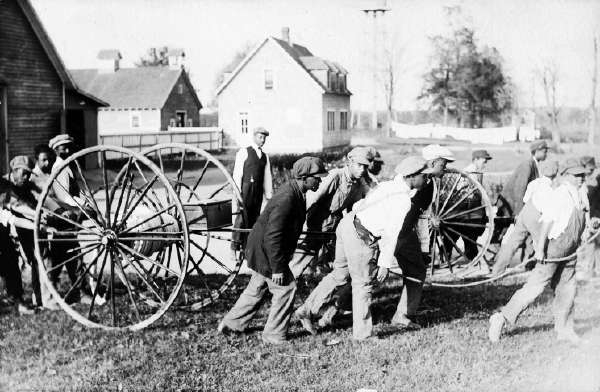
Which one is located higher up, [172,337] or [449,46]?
[449,46]

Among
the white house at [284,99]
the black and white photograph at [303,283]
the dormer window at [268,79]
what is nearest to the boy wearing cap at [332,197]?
the black and white photograph at [303,283]

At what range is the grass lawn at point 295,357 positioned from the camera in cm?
532

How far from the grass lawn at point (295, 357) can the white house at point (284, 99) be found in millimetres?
7475

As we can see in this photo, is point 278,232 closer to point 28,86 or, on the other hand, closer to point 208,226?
point 208,226

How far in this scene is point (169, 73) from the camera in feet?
143

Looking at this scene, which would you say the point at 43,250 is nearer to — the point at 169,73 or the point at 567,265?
the point at 567,265

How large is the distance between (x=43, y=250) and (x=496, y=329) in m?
5.40

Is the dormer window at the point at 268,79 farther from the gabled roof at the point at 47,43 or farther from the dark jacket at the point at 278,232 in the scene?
the dark jacket at the point at 278,232

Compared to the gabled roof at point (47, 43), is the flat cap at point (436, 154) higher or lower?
lower

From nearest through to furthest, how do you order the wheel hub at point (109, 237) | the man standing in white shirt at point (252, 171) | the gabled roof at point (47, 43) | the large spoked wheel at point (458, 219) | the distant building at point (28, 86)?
the wheel hub at point (109, 237), the large spoked wheel at point (458, 219), the man standing in white shirt at point (252, 171), the distant building at point (28, 86), the gabled roof at point (47, 43)

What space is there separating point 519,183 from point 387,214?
13.4 feet

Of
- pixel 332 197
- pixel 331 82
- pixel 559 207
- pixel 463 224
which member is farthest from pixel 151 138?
pixel 559 207

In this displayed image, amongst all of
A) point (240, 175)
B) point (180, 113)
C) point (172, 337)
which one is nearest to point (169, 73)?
point (180, 113)

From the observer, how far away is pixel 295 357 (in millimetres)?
5996
